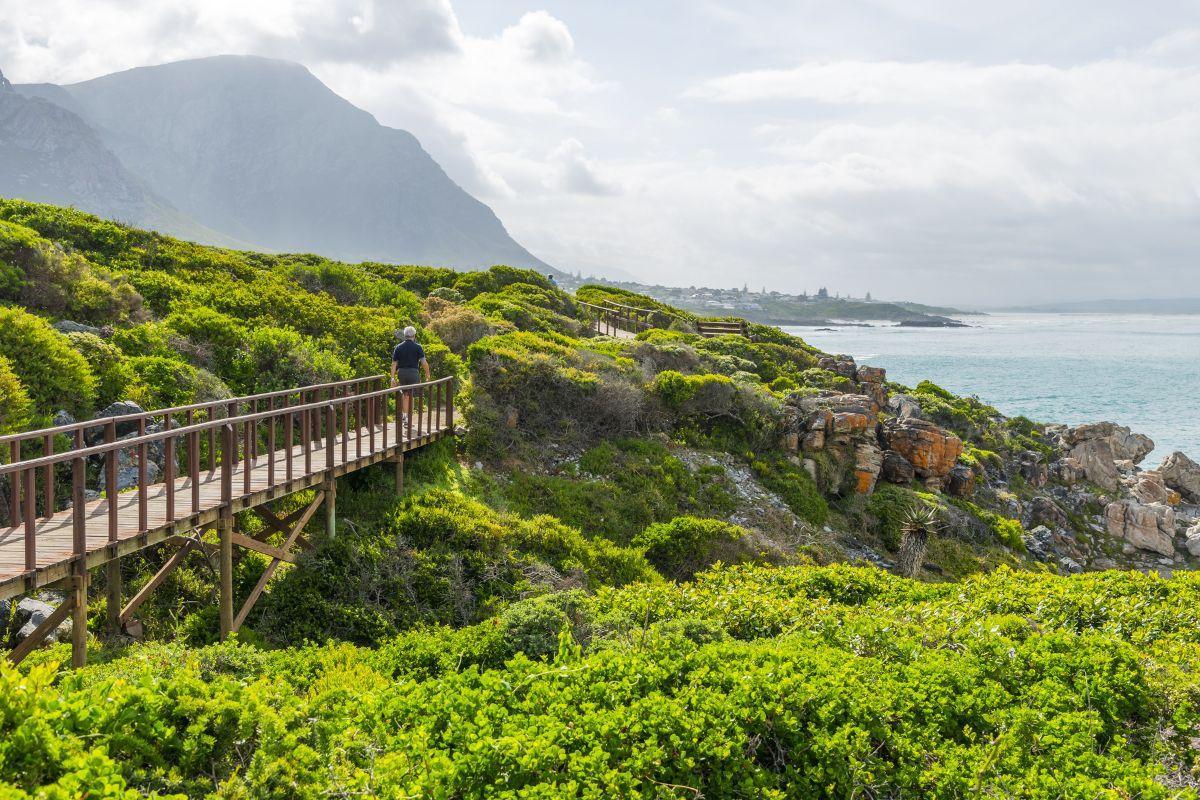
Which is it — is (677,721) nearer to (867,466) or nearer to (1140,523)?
(867,466)

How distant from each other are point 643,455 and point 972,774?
42.9 ft

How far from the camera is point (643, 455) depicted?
17.9 meters

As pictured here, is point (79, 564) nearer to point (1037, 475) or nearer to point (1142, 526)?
point (1142, 526)

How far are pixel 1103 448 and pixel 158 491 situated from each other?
1586 inches

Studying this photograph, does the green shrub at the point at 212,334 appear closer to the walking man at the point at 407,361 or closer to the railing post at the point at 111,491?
the walking man at the point at 407,361

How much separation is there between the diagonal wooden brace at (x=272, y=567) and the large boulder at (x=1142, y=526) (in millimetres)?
30169

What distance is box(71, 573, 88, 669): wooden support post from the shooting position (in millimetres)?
7160

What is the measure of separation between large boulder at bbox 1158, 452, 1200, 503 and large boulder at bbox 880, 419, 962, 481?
825 inches

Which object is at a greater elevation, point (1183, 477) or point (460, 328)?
point (460, 328)

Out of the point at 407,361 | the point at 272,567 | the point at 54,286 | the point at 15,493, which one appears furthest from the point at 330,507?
the point at 54,286

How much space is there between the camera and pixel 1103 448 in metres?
35.1

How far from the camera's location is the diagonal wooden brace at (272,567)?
940 cm

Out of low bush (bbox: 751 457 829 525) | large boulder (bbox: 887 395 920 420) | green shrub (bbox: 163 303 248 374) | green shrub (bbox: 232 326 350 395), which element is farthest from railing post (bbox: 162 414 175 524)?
large boulder (bbox: 887 395 920 420)

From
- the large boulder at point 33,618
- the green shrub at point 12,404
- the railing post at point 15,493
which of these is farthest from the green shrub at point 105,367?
the large boulder at point 33,618
